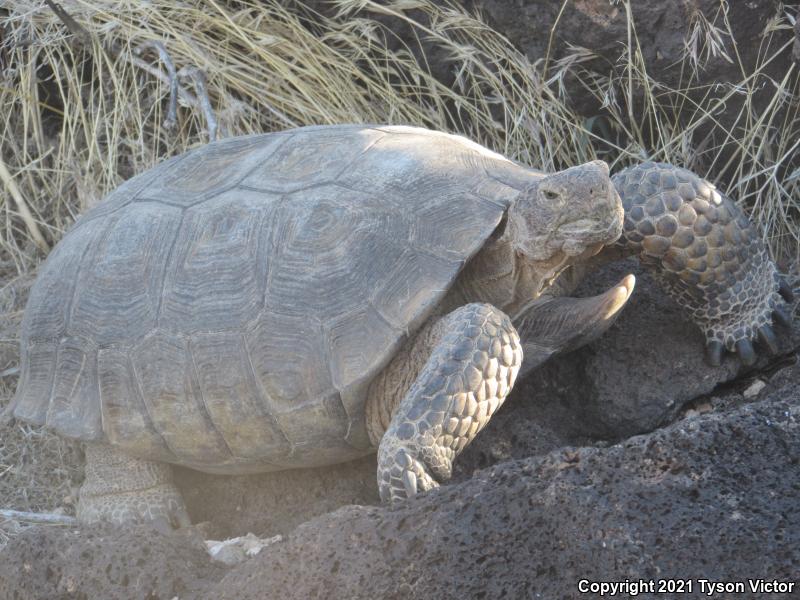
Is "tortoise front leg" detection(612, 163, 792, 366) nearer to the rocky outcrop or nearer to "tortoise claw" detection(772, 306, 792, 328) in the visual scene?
"tortoise claw" detection(772, 306, 792, 328)

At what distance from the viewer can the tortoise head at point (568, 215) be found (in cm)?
272

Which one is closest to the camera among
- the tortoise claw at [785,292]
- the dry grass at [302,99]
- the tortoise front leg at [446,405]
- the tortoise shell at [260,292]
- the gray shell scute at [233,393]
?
the tortoise front leg at [446,405]

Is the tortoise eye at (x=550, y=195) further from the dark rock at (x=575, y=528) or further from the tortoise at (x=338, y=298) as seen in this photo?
the dark rock at (x=575, y=528)

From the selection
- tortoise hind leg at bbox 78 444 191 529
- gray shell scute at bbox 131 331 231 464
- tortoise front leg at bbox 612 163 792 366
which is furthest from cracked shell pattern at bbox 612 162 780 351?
tortoise hind leg at bbox 78 444 191 529

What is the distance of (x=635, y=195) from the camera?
3.15 metres

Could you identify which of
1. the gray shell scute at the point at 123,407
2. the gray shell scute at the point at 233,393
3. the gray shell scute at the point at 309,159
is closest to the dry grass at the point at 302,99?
the gray shell scute at the point at 123,407

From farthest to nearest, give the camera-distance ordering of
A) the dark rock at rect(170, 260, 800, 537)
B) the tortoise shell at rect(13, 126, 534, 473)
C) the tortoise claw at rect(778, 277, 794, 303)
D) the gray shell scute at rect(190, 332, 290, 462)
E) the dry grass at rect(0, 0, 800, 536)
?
1. the dry grass at rect(0, 0, 800, 536)
2. the tortoise claw at rect(778, 277, 794, 303)
3. the dark rock at rect(170, 260, 800, 537)
4. the gray shell scute at rect(190, 332, 290, 462)
5. the tortoise shell at rect(13, 126, 534, 473)

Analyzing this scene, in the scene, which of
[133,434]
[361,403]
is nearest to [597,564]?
[361,403]

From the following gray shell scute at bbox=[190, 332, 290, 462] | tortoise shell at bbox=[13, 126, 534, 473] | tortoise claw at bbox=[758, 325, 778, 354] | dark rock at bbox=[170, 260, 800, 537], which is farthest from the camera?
tortoise claw at bbox=[758, 325, 778, 354]

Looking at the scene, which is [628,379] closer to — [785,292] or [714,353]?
[714,353]

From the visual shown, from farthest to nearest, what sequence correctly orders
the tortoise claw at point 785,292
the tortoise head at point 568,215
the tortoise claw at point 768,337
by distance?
1. the tortoise claw at point 785,292
2. the tortoise claw at point 768,337
3. the tortoise head at point 568,215

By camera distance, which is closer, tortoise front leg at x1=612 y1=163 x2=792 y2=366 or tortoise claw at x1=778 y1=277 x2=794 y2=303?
tortoise front leg at x1=612 y1=163 x2=792 y2=366

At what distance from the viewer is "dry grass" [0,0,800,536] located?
3979 mm

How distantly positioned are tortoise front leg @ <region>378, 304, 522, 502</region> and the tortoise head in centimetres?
30
